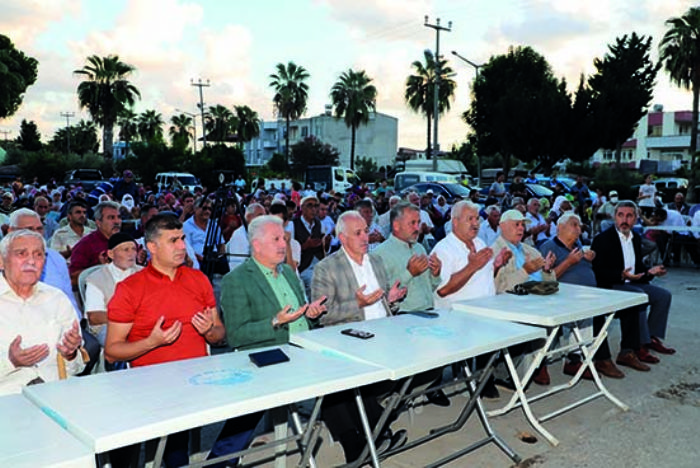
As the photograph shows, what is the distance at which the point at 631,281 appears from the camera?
19.1 ft

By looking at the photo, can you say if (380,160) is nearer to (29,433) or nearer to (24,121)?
(24,121)

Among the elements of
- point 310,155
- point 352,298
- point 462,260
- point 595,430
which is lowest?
point 595,430

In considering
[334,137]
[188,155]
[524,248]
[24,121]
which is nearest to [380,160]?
[334,137]

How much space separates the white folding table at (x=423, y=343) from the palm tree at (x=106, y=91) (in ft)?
148

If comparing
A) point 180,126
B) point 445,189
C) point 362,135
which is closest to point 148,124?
point 180,126

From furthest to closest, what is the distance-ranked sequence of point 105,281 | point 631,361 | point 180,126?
point 180,126 < point 631,361 < point 105,281

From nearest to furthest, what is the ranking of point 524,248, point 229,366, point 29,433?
1. point 29,433
2. point 229,366
3. point 524,248

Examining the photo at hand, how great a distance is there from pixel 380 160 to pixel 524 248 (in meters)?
65.0

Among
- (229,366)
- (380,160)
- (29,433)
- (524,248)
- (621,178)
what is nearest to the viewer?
(29,433)

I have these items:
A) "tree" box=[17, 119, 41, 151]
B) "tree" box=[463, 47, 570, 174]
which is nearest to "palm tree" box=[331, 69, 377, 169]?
"tree" box=[463, 47, 570, 174]

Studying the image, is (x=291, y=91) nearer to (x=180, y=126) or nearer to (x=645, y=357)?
(x=180, y=126)

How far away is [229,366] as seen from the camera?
8.80 ft

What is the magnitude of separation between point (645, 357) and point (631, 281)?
723 millimetres

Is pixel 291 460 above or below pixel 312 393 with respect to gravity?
below
